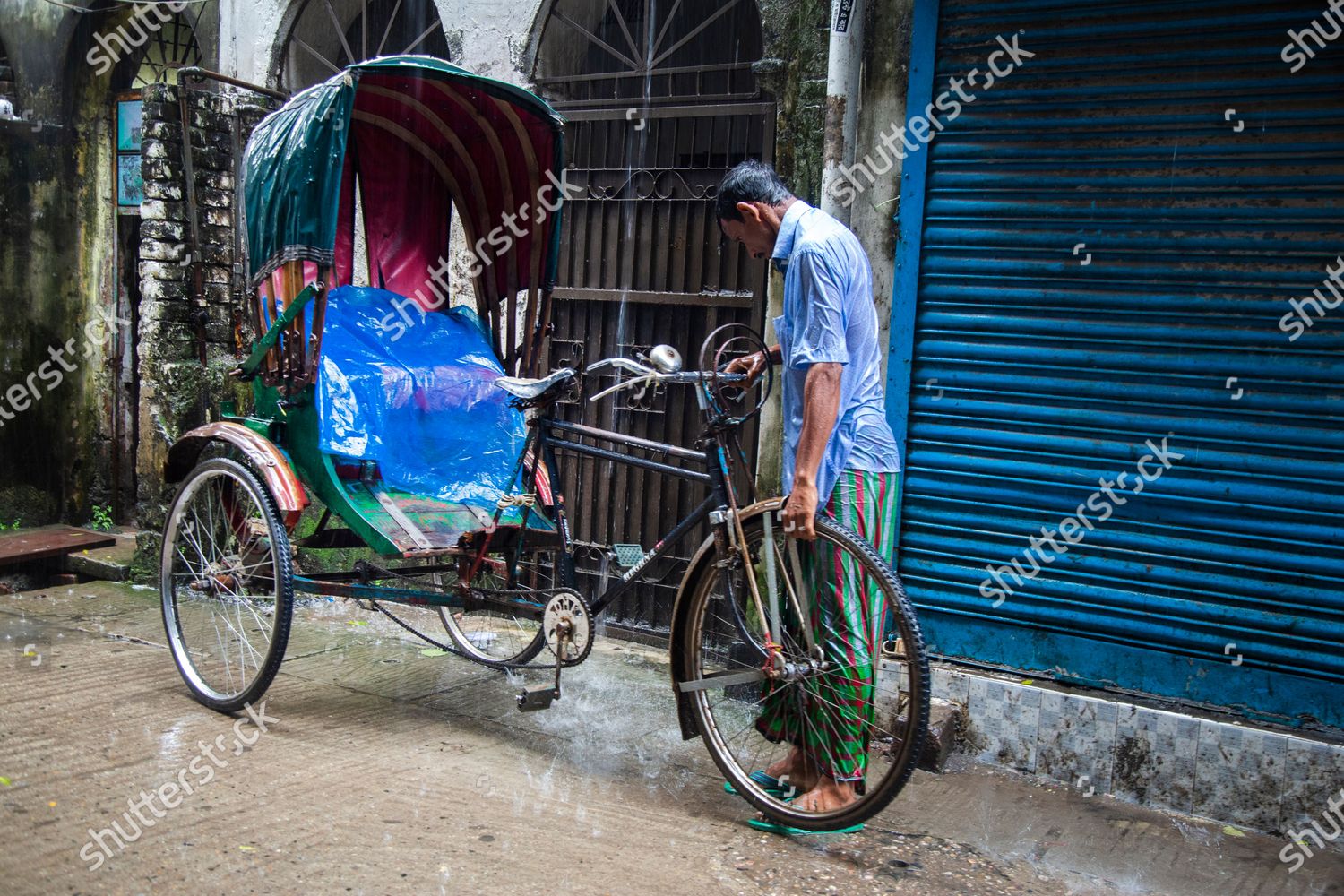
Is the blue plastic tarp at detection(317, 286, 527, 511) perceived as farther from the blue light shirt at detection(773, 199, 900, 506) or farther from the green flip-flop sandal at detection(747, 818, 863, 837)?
the green flip-flop sandal at detection(747, 818, 863, 837)

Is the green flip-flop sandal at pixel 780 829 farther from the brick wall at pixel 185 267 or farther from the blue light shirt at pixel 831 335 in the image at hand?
the brick wall at pixel 185 267

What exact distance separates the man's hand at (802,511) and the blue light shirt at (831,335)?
→ 5 cm

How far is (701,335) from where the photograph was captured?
6.05 meters

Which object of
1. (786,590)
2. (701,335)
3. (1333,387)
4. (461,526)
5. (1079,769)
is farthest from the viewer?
(701,335)

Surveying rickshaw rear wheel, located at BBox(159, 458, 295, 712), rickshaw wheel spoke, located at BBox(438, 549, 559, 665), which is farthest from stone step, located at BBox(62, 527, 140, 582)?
rickshaw wheel spoke, located at BBox(438, 549, 559, 665)

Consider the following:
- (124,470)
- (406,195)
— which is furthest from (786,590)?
(124,470)

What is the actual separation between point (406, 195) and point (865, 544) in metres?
3.13

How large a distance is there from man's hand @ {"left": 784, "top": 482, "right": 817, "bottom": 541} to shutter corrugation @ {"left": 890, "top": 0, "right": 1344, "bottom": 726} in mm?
1405

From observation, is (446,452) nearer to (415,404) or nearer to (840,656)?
(415,404)

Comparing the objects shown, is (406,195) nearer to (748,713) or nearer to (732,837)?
(748,713)

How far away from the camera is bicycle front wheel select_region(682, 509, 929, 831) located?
3586 millimetres

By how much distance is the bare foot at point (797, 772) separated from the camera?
3875mm

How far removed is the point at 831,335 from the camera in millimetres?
3559

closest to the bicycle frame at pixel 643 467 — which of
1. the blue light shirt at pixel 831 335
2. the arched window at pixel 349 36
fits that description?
the blue light shirt at pixel 831 335
